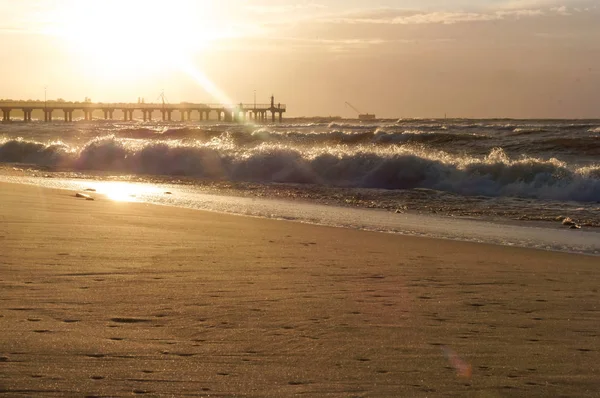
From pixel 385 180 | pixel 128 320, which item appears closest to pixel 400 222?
pixel 128 320

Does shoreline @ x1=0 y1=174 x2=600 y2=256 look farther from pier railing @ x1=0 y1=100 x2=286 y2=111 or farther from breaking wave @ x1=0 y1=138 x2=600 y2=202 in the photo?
pier railing @ x1=0 y1=100 x2=286 y2=111

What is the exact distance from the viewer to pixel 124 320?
15.4 feet

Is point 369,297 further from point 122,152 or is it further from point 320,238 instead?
point 122,152

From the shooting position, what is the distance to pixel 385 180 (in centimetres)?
2134

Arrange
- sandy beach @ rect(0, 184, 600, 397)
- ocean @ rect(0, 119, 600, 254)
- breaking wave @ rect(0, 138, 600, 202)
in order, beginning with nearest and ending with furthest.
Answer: sandy beach @ rect(0, 184, 600, 397) < ocean @ rect(0, 119, 600, 254) < breaking wave @ rect(0, 138, 600, 202)

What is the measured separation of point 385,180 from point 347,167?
1.77 meters

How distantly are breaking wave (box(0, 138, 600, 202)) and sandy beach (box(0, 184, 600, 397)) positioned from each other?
10.3 meters

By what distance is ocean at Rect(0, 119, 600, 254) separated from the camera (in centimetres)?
1212

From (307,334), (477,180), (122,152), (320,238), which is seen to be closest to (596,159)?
(477,180)

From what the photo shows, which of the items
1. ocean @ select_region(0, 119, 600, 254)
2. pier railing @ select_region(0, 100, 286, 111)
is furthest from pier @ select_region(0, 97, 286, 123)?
ocean @ select_region(0, 119, 600, 254)

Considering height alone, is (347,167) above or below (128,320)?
below

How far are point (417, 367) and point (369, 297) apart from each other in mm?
1713

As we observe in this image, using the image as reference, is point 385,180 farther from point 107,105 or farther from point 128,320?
point 107,105

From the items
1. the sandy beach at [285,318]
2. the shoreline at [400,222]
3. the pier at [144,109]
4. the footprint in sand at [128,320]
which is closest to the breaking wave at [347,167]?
the shoreline at [400,222]
